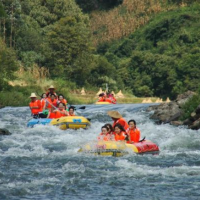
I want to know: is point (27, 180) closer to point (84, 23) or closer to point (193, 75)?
point (193, 75)

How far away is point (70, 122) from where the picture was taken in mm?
20359

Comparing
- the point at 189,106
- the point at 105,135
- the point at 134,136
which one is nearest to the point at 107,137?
the point at 105,135

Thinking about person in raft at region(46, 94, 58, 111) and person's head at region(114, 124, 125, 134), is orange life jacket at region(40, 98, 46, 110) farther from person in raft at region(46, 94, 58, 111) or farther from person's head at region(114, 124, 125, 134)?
person's head at region(114, 124, 125, 134)

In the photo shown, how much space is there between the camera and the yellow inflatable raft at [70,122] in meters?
20.3

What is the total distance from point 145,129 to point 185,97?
212 inches

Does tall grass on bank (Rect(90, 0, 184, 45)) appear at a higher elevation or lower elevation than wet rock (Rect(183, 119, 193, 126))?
higher

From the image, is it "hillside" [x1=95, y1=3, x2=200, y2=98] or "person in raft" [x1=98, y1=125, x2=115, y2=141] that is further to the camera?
"hillside" [x1=95, y1=3, x2=200, y2=98]

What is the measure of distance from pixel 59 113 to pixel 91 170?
959 cm

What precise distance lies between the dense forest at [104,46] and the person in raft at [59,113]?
9.74 m

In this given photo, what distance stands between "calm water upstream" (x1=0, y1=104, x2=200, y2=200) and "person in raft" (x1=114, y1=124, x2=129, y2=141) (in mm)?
856

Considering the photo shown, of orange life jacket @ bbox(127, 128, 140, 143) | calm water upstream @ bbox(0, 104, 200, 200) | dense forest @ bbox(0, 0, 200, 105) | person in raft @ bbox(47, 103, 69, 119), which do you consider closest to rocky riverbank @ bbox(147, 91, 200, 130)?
calm water upstream @ bbox(0, 104, 200, 200)

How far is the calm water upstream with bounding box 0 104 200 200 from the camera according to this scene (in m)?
10.6

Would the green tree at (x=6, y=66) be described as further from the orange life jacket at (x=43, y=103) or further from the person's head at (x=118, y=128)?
the person's head at (x=118, y=128)

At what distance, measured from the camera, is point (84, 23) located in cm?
5191
